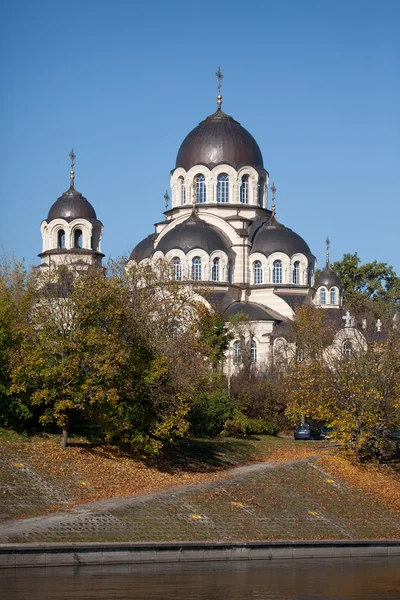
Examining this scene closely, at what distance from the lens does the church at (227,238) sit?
6294cm

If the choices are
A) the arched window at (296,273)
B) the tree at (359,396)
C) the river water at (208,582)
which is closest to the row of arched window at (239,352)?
the arched window at (296,273)

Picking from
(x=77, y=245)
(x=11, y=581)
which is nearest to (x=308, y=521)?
(x=11, y=581)

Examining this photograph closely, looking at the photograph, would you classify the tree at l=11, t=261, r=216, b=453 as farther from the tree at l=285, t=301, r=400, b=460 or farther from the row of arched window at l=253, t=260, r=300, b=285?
the row of arched window at l=253, t=260, r=300, b=285

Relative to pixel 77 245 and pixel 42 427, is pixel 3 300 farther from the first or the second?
pixel 77 245

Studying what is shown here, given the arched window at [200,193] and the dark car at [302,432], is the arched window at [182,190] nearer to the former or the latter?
the arched window at [200,193]

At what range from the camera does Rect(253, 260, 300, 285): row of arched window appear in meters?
65.9

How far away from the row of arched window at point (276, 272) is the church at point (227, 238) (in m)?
0.07

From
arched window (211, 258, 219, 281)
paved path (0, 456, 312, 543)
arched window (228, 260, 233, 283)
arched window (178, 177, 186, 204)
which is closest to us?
paved path (0, 456, 312, 543)

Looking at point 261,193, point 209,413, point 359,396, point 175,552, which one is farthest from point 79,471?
point 261,193

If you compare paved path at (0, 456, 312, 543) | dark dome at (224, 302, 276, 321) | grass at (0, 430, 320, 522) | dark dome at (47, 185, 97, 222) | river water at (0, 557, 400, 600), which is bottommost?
river water at (0, 557, 400, 600)

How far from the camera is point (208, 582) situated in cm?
1977

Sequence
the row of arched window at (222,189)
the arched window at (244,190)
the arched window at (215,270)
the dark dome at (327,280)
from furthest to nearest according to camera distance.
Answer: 1. the dark dome at (327,280)
2. the arched window at (244,190)
3. the row of arched window at (222,189)
4. the arched window at (215,270)

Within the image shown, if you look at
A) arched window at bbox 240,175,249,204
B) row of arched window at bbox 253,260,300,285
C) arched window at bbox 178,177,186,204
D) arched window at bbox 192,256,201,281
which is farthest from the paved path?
arched window at bbox 178,177,186,204

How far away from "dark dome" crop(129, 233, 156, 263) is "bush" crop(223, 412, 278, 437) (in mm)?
25200
